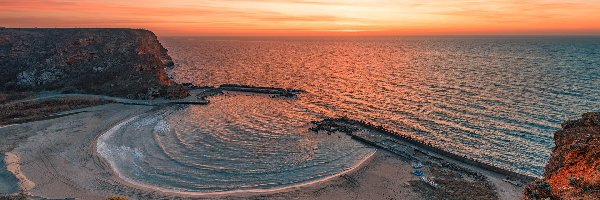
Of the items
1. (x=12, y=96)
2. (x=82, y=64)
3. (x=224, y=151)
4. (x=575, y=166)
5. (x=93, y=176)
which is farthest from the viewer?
(x=82, y=64)

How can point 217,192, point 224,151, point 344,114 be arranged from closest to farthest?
point 217,192 → point 224,151 → point 344,114

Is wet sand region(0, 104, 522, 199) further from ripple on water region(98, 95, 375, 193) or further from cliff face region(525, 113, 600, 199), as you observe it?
cliff face region(525, 113, 600, 199)

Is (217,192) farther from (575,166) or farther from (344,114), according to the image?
(344,114)

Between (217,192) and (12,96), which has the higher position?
(12,96)

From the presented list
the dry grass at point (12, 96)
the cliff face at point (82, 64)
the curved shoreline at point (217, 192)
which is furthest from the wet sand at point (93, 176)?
the cliff face at point (82, 64)

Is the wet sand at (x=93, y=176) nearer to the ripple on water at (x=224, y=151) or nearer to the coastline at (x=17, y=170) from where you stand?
the coastline at (x=17, y=170)

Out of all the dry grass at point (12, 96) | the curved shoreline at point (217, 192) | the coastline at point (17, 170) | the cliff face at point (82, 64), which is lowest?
the curved shoreline at point (217, 192)

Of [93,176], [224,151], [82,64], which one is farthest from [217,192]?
[82,64]

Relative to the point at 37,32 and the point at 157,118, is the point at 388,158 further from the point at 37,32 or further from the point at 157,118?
the point at 37,32
